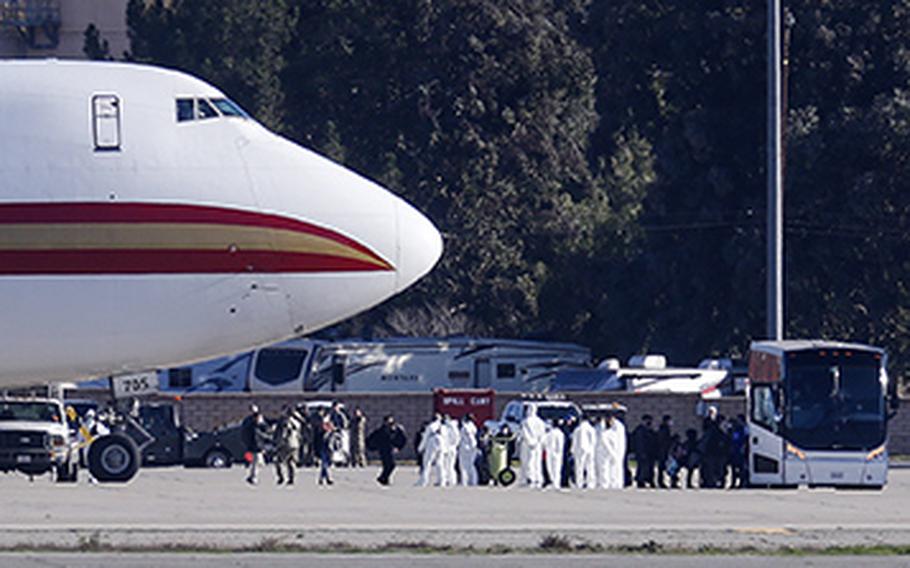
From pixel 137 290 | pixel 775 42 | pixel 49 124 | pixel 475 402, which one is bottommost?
pixel 475 402

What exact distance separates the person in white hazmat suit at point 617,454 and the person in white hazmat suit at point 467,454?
3164mm

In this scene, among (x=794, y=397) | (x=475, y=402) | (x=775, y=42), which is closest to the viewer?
(x=794, y=397)

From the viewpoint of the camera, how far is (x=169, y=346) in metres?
29.7

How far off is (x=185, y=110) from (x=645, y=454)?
18103 mm

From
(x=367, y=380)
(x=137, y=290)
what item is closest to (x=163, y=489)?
(x=137, y=290)

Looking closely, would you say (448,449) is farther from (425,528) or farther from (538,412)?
(425,528)

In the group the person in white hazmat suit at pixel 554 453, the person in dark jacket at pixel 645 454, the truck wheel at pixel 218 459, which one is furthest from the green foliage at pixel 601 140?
the person in white hazmat suit at pixel 554 453

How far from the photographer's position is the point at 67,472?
129 feet

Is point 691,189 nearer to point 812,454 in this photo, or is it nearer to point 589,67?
point 589,67

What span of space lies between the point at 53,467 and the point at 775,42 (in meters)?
21.9

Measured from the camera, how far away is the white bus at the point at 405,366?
66.2 metres

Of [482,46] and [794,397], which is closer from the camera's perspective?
[794,397]

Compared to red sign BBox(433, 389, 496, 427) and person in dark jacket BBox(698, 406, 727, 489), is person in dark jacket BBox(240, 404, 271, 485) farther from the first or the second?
red sign BBox(433, 389, 496, 427)

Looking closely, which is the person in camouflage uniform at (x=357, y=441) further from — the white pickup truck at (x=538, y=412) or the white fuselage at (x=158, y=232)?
the white fuselage at (x=158, y=232)
